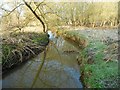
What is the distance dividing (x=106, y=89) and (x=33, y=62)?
692 cm

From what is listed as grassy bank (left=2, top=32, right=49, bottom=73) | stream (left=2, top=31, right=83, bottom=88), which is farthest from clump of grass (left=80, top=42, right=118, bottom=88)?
Answer: grassy bank (left=2, top=32, right=49, bottom=73)

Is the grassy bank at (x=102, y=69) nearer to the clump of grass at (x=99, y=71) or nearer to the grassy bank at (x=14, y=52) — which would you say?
the clump of grass at (x=99, y=71)

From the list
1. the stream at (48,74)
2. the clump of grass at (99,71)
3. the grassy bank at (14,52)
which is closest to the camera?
the clump of grass at (99,71)

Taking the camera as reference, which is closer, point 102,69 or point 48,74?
point 102,69

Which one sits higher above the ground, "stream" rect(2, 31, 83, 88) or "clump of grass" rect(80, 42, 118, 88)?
"clump of grass" rect(80, 42, 118, 88)

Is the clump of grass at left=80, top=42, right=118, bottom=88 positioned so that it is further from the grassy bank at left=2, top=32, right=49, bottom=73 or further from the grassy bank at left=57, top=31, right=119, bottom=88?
the grassy bank at left=2, top=32, right=49, bottom=73

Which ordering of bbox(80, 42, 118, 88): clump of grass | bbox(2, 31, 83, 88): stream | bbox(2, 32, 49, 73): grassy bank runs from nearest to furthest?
bbox(80, 42, 118, 88): clump of grass
bbox(2, 31, 83, 88): stream
bbox(2, 32, 49, 73): grassy bank

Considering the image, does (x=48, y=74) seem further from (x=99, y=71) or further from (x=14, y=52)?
(x=99, y=71)

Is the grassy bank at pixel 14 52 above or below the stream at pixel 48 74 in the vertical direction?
above

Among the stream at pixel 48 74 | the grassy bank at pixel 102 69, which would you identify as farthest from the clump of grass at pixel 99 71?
the stream at pixel 48 74

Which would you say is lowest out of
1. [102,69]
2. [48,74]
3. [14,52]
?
[48,74]

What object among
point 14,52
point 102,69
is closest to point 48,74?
point 14,52

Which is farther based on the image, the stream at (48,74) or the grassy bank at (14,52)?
the grassy bank at (14,52)

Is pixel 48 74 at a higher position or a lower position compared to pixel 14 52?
lower
